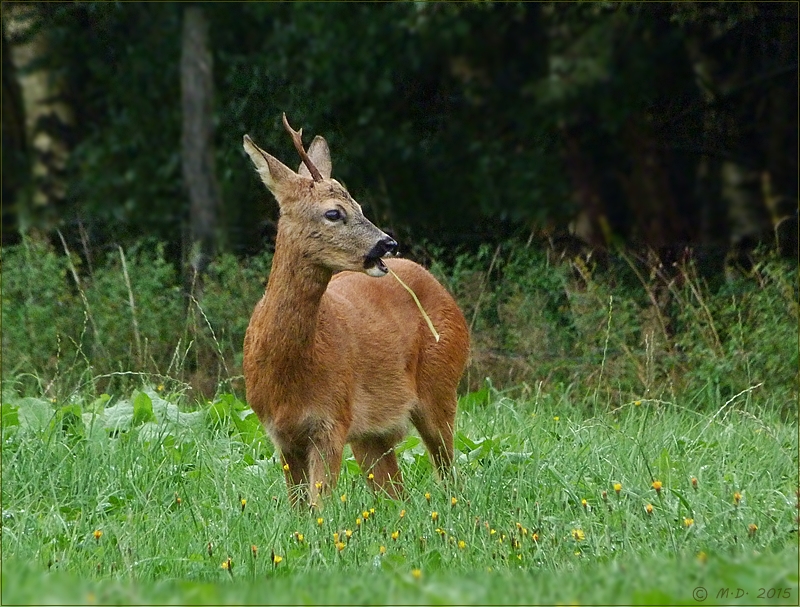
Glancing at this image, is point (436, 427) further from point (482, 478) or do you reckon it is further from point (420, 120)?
point (420, 120)

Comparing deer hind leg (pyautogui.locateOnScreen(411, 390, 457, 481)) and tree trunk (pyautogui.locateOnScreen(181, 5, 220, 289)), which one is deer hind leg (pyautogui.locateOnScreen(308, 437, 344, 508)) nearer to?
deer hind leg (pyautogui.locateOnScreen(411, 390, 457, 481))

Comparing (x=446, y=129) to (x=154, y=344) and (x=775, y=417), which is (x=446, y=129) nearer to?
(x=154, y=344)

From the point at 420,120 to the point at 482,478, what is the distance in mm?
7190

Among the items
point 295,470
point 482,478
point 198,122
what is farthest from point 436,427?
point 198,122

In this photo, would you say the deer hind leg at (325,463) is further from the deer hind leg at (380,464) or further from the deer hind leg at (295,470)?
the deer hind leg at (380,464)

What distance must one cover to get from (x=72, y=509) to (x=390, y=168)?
689cm

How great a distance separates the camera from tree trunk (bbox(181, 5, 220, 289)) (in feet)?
38.5

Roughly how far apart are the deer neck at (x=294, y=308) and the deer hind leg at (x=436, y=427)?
1039 mm

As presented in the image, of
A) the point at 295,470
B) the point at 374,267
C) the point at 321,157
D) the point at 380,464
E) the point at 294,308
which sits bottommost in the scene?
the point at 380,464

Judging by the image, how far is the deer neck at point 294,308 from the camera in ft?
18.3

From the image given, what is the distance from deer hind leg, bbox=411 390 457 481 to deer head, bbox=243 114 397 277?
1.07m

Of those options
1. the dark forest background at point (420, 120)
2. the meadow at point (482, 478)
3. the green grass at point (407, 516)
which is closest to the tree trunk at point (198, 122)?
the dark forest background at point (420, 120)

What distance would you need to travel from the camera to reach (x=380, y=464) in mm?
6344

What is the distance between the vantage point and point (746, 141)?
11.8 metres
